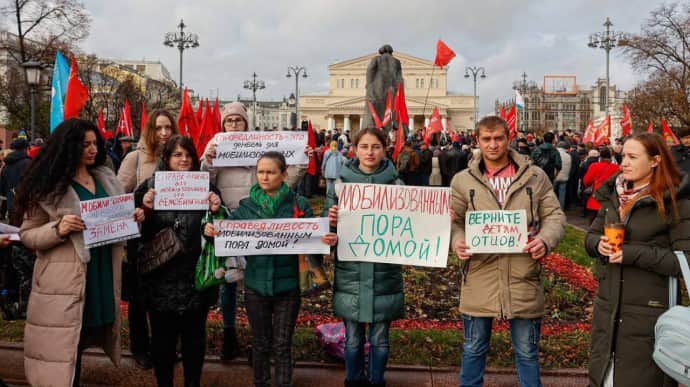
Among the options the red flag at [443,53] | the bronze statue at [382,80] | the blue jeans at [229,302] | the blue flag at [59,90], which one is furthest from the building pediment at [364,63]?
the blue jeans at [229,302]

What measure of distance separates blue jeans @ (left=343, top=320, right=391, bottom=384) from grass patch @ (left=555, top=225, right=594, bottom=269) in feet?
18.8

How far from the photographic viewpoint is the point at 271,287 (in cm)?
375

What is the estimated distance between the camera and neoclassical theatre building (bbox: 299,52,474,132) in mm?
86562

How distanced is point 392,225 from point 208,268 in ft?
4.23

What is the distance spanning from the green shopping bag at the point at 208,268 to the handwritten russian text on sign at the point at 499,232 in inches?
65.9

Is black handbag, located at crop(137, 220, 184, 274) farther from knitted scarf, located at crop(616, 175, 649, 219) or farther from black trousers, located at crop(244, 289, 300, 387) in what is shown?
knitted scarf, located at crop(616, 175, 649, 219)

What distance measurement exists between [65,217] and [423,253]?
2.29 m

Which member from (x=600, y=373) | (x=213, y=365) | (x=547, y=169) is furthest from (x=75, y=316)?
(x=547, y=169)

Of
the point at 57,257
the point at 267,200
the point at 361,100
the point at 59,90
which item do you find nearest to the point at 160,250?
the point at 57,257

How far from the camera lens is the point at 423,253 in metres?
3.90

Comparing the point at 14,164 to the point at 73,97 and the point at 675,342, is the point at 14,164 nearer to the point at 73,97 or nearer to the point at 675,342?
the point at 73,97

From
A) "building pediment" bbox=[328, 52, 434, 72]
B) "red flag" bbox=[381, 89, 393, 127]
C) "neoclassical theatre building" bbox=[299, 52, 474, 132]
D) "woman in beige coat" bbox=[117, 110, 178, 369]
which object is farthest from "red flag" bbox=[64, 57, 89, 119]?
"building pediment" bbox=[328, 52, 434, 72]

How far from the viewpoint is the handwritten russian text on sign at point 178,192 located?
3.90 metres

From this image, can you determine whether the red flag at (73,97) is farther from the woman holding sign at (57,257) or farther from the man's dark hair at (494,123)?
the man's dark hair at (494,123)
